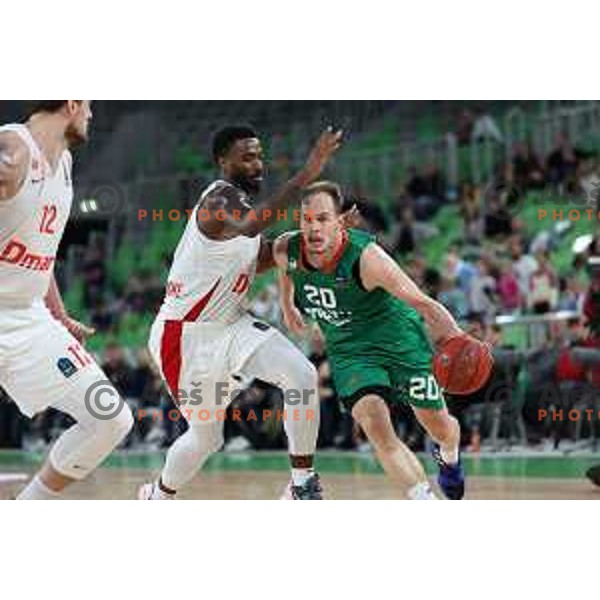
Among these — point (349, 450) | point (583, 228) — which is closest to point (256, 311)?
point (349, 450)

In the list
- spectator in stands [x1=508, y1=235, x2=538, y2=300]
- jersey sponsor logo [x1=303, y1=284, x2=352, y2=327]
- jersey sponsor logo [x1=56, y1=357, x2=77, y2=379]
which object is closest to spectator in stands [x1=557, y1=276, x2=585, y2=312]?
spectator in stands [x1=508, y1=235, x2=538, y2=300]

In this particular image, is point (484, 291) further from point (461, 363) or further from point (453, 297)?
point (461, 363)

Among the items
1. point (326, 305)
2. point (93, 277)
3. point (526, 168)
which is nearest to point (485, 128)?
point (526, 168)

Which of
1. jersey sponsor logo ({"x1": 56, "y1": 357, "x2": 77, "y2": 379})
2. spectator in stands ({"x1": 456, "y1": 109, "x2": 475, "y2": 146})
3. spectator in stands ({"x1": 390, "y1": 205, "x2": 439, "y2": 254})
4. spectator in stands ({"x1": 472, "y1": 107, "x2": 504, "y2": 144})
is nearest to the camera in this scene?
jersey sponsor logo ({"x1": 56, "y1": 357, "x2": 77, "y2": 379})

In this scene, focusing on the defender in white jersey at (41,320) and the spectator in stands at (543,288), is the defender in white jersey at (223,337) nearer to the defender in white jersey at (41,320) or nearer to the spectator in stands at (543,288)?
the defender in white jersey at (41,320)

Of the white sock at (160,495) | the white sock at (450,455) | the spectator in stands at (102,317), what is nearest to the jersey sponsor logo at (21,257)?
the white sock at (160,495)

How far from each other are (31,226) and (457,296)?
18.7 ft

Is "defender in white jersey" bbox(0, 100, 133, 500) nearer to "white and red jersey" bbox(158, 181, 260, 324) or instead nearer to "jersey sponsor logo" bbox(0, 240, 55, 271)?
"jersey sponsor logo" bbox(0, 240, 55, 271)

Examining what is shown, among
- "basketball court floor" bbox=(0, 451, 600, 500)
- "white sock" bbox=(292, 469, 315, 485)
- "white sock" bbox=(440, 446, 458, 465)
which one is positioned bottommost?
"basketball court floor" bbox=(0, 451, 600, 500)

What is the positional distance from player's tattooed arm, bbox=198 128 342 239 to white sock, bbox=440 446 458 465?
5.94 ft

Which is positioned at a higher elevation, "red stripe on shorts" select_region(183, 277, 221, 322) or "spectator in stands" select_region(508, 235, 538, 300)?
"red stripe on shorts" select_region(183, 277, 221, 322)

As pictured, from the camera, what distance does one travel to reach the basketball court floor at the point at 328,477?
33.1 ft

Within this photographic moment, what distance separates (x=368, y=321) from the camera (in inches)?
355

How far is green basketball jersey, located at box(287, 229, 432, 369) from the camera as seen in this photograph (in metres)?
8.88
